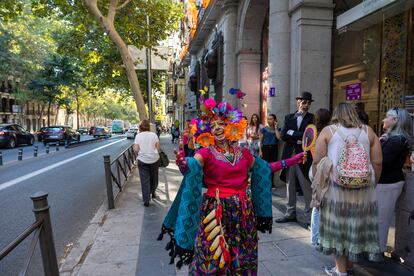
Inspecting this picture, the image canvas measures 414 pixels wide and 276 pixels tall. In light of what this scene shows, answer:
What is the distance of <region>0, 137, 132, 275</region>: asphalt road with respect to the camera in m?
4.85

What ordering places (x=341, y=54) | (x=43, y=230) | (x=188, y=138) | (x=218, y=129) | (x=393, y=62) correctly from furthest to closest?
1. (x=341, y=54)
2. (x=393, y=62)
3. (x=188, y=138)
4. (x=43, y=230)
5. (x=218, y=129)

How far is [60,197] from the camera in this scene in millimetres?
7891

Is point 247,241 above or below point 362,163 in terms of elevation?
below

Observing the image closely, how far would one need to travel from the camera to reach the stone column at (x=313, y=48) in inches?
291

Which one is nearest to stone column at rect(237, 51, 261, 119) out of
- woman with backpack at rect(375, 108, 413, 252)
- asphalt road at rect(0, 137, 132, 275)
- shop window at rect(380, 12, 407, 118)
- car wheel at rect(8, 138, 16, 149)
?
shop window at rect(380, 12, 407, 118)

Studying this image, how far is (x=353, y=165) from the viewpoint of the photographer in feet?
9.89

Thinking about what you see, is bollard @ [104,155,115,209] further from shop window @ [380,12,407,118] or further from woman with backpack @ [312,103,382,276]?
shop window @ [380,12,407,118]

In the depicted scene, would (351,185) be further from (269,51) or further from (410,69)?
(269,51)

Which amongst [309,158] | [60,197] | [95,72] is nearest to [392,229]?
[309,158]

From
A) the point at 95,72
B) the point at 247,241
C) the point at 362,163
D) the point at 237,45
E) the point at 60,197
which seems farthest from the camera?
the point at 95,72

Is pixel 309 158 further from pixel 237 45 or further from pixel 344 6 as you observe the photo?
pixel 237 45

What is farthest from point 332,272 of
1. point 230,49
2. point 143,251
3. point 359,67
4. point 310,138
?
point 230,49

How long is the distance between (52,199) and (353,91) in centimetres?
760

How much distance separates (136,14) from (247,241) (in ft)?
41.3
